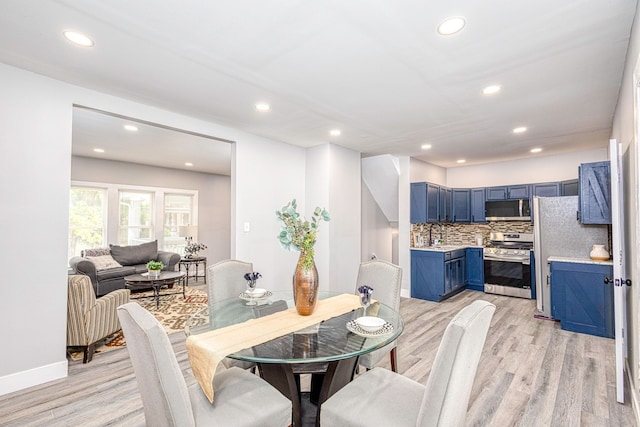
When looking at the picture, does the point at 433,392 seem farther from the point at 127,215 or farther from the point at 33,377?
the point at 127,215

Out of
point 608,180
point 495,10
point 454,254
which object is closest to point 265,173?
point 495,10

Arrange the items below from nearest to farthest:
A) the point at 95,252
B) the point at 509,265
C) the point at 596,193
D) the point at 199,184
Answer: the point at 596,193 → the point at 509,265 → the point at 95,252 → the point at 199,184

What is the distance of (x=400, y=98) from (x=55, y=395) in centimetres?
390

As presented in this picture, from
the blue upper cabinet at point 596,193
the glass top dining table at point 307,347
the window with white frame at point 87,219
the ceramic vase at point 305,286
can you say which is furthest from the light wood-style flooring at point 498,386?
the window with white frame at point 87,219

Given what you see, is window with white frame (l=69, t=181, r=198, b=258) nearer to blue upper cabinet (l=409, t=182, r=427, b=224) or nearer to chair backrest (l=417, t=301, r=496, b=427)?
blue upper cabinet (l=409, t=182, r=427, b=224)

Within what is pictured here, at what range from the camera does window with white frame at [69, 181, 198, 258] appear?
5.89 meters

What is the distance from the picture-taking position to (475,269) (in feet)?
19.5

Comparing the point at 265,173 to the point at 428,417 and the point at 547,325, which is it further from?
the point at 547,325

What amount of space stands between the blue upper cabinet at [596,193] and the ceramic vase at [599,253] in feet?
1.67

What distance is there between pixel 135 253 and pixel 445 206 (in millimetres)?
6146

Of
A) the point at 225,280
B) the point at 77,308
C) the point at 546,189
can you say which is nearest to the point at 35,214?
the point at 77,308

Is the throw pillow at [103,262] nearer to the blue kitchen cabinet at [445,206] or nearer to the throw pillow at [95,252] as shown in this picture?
the throw pillow at [95,252]

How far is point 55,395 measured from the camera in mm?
2375

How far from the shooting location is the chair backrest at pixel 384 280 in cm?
255
